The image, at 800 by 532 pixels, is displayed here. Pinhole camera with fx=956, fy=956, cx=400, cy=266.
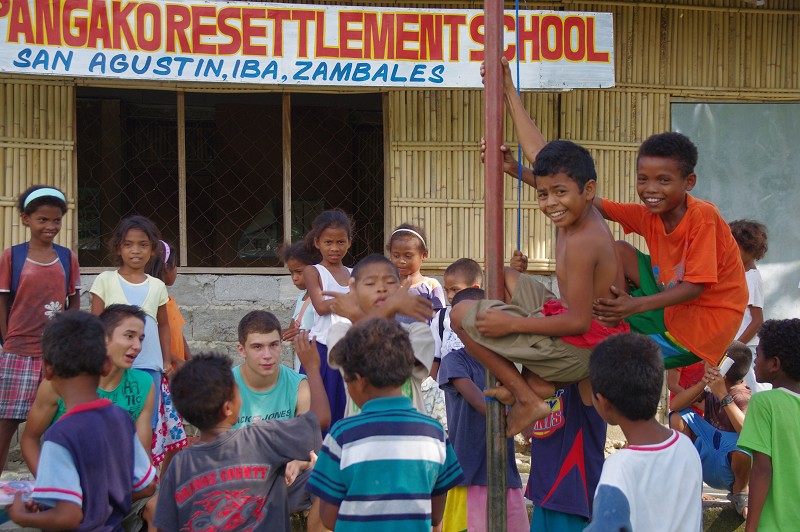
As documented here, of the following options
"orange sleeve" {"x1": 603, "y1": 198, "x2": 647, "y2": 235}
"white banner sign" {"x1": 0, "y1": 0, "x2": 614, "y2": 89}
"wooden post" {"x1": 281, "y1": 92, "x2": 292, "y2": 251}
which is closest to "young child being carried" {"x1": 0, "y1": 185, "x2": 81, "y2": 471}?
"white banner sign" {"x1": 0, "y1": 0, "x2": 614, "y2": 89}

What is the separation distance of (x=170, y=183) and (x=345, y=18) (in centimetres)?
419

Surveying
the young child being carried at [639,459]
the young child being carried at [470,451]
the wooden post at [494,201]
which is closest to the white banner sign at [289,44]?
the young child being carried at [470,451]

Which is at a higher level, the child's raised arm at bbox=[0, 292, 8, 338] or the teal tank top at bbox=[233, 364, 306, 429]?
the child's raised arm at bbox=[0, 292, 8, 338]

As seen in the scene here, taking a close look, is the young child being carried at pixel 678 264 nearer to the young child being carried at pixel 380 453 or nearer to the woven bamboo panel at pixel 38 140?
the young child being carried at pixel 380 453

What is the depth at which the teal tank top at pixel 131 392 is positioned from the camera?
183 inches

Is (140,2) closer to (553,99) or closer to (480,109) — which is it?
(480,109)

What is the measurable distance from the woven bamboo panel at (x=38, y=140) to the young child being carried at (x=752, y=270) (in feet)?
14.8

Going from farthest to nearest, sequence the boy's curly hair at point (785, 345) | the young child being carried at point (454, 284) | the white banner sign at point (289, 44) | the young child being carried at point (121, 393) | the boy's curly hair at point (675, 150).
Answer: the white banner sign at point (289, 44) → the young child being carried at point (454, 284) → the young child being carried at point (121, 393) → the boy's curly hair at point (785, 345) → the boy's curly hair at point (675, 150)

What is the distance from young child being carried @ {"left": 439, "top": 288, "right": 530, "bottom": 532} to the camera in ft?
15.2

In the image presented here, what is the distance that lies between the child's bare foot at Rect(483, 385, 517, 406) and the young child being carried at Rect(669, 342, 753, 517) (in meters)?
2.04

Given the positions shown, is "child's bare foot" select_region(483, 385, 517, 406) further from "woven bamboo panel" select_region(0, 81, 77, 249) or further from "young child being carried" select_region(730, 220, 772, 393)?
"woven bamboo panel" select_region(0, 81, 77, 249)

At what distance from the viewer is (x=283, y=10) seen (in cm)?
644

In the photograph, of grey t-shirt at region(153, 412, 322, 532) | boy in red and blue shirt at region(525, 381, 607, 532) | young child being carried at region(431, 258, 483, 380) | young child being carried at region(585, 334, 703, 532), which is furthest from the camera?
young child being carried at region(431, 258, 483, 380)

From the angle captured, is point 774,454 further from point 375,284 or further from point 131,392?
point 131,392
